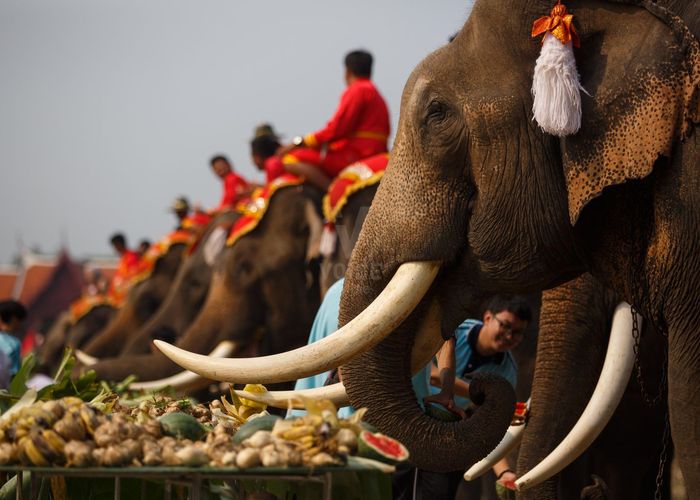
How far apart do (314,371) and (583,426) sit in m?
1.65

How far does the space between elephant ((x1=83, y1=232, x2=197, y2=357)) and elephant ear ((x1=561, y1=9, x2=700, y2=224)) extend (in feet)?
39.1

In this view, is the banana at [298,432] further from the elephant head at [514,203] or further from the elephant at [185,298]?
the elephant at [185,298]

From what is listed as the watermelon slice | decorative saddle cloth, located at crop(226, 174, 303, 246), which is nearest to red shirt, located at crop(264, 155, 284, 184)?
decorative saddle cloth, located at crop(226, 174, 303, 246)

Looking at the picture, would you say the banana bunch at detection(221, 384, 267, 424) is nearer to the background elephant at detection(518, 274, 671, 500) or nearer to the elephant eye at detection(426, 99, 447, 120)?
the elephant eye at detection(426, 99, 447, 120)

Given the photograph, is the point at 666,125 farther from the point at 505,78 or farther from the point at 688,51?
the point at 505,78

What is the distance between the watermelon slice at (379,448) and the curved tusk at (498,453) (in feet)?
7.13

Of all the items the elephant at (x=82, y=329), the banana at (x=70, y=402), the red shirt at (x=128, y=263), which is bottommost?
the elephant at (x=82, y=329)

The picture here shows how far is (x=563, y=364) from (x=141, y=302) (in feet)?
36.1

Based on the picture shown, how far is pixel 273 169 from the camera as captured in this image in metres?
13.7

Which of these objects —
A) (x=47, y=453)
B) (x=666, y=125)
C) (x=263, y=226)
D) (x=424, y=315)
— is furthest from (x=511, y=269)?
(x=263, y=226)

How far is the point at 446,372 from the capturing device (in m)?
6.85

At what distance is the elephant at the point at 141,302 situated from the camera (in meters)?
17.1

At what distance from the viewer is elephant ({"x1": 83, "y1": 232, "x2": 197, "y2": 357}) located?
674 inches

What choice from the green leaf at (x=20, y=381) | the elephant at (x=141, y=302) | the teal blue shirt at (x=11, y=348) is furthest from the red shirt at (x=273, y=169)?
the green leaf at (x=20, y=381)
